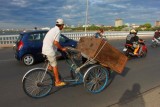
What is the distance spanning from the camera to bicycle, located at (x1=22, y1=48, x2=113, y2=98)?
18.1 feet

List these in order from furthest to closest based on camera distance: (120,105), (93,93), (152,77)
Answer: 1. (152,77)
2. (93,93)
3. (120,105)

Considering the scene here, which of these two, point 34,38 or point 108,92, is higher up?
point 34,38

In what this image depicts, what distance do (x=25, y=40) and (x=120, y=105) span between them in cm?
680

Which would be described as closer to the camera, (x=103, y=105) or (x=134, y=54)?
(x=103, y=105)

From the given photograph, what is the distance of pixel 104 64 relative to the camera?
6121mm

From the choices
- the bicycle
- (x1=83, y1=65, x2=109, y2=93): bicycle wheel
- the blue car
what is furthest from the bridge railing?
the bicycle

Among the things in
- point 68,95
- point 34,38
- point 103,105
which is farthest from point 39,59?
point 103,105

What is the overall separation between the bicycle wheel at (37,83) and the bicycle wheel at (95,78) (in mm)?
999

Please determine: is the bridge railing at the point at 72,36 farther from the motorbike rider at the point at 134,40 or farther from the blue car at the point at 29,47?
the blue car at the point at 29,47

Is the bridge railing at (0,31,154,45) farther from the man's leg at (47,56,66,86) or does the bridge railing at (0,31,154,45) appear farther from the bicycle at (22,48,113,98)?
the man's leg at (47,56,66,86)

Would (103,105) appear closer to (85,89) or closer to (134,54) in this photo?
(85,89)

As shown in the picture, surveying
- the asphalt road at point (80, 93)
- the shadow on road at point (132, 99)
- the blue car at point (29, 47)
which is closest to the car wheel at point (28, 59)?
the blue car at point (29, 47)

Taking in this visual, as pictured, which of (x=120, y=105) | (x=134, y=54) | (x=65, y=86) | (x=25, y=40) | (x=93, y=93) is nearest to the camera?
(x=120, y=105)

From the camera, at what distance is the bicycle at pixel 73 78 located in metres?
5.52
